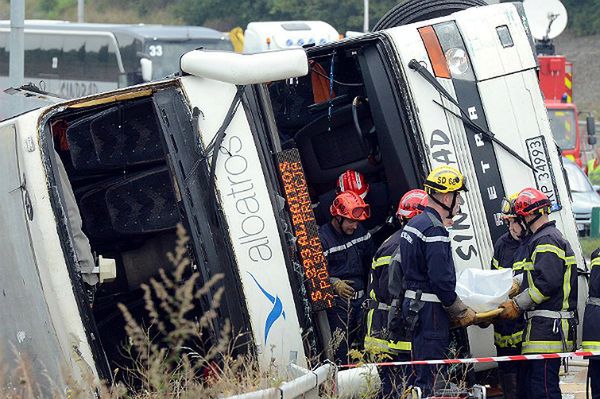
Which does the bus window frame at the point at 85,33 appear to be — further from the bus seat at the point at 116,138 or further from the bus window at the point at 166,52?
the bus seat at the point at 116,138

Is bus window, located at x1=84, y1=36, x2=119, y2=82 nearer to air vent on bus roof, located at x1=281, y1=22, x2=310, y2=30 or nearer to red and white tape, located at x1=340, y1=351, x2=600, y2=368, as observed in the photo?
air vent on bus roof, located at x1=281, y1=22, x2=310, y2=30

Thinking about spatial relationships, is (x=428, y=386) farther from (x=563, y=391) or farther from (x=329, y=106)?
(x=329, y=106)

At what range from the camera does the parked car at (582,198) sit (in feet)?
61.1

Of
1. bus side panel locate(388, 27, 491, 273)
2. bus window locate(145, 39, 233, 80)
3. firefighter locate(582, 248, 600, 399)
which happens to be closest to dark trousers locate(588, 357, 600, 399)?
firefighter locate(582, 248, 600, 399)

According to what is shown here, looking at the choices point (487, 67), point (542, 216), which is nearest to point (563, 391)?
point (542, 216)

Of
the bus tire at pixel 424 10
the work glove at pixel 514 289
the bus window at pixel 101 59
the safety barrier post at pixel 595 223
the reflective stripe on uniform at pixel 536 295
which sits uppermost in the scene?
the bus window at pixel 101 59

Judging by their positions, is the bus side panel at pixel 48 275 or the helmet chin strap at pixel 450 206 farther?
the helmet chin strap at pixel 450 206

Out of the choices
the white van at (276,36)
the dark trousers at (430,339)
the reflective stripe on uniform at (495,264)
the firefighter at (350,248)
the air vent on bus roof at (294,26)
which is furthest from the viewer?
the air vent on bus roof at (294,26)

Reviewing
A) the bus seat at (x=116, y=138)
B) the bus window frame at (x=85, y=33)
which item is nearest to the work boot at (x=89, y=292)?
the bus seat at (x=116, y=138)

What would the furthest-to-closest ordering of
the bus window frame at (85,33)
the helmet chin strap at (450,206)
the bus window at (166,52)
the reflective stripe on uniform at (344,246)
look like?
the bus window frame at (85,33) → the bus window at (166,52) → the reflective stripe on uniform at (344,246) → the helmet chin strap at (450,206)

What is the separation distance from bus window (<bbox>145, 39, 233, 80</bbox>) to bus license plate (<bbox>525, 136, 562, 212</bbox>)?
19.4 metres

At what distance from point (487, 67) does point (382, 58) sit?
0.64m

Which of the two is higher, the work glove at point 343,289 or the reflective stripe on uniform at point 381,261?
the reflective stripe on uniform at point 381,261

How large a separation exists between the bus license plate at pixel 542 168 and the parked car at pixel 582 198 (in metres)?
10.9
